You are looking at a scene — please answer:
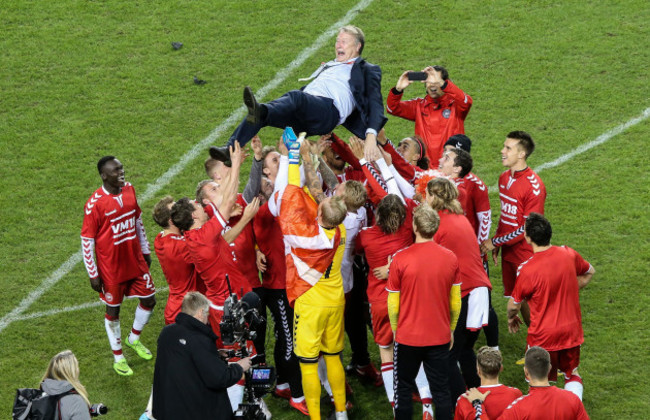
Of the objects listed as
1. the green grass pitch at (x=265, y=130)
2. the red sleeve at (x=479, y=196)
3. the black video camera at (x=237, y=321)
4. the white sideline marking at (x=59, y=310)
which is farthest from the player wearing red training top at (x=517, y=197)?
the white sideline marking at (x=59, y=310)

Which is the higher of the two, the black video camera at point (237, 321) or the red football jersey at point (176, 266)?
the black video camera at point (237, 321)

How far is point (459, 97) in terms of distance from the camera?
412 inches

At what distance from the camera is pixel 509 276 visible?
9.49 meters

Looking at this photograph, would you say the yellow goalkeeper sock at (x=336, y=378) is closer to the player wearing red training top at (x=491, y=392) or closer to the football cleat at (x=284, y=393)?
the football cleat at (x=284, y=393)

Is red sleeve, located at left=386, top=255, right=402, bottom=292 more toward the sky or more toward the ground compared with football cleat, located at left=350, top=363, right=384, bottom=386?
more toward the sky

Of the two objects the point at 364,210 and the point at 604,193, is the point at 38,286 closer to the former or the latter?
the point at 364,210

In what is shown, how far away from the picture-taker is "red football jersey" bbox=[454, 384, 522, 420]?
6.95m

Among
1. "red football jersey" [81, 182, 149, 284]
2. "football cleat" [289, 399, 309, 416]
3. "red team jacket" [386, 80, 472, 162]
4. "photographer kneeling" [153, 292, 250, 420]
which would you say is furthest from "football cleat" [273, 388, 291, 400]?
"red team jacket" [386, 80, 472, 162]

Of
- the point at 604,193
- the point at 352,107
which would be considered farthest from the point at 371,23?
the point at 352,107

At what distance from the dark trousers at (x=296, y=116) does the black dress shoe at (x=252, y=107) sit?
0.28 ft

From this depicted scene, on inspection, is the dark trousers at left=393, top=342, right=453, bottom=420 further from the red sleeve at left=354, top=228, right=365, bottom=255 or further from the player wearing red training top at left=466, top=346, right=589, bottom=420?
the red sleeve at left=354, top=228, right=365, bottom=255

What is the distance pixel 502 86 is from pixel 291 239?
7.04 meters

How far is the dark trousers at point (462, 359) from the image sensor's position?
771 cm

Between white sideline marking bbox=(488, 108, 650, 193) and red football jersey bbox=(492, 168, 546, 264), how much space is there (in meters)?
2.92
